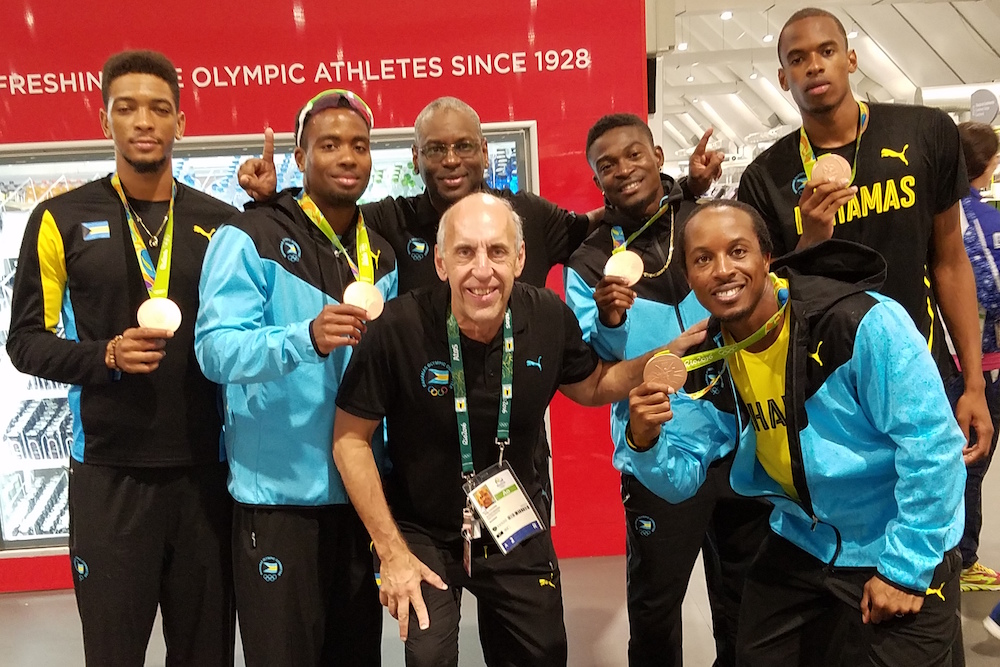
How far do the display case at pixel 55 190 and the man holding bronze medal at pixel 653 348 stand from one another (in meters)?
1.73

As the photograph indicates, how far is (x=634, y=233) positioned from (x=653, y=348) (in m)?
0.44

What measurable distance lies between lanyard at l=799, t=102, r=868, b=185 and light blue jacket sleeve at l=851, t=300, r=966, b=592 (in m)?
0.78

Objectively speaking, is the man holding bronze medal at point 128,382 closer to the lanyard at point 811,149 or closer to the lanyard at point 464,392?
the lanyard at point 464,392

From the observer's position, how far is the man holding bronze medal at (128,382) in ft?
7.61

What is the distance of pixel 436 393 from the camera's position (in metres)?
2.20

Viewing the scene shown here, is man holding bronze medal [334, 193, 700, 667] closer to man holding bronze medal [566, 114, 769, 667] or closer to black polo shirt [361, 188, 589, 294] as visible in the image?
man holding bronze medal [566, 114, 769, 667]

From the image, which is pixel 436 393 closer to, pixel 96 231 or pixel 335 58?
pixel 96 231

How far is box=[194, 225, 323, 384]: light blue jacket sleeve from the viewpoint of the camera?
200 centimetres

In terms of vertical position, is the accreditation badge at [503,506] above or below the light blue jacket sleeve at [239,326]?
below

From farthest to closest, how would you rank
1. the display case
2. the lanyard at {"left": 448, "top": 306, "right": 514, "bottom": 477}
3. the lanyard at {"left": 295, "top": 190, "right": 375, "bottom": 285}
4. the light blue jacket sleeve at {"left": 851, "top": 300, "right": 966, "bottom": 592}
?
the display case, the lanyard at {"left": 295, "top": 190, "right": 375, "bottom": 285}, the lanyard at {"left": 448, "top": 306, "right": 514, "bottom": 477}, the light blue jacket sleeve at {"left": 851, "top": 300, "right": 966, "bottom": 592}

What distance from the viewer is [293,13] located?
A: 4.12 meters

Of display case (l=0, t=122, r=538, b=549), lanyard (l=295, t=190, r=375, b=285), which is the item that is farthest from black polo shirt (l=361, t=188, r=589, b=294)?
display case (l=0, t=122, r=538, b=549)

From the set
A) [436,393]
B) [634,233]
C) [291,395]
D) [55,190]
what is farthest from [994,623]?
[55,190]

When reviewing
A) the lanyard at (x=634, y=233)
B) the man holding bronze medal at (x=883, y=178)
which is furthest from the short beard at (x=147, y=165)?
the man holding bronze medal at (x=883, y=178)
